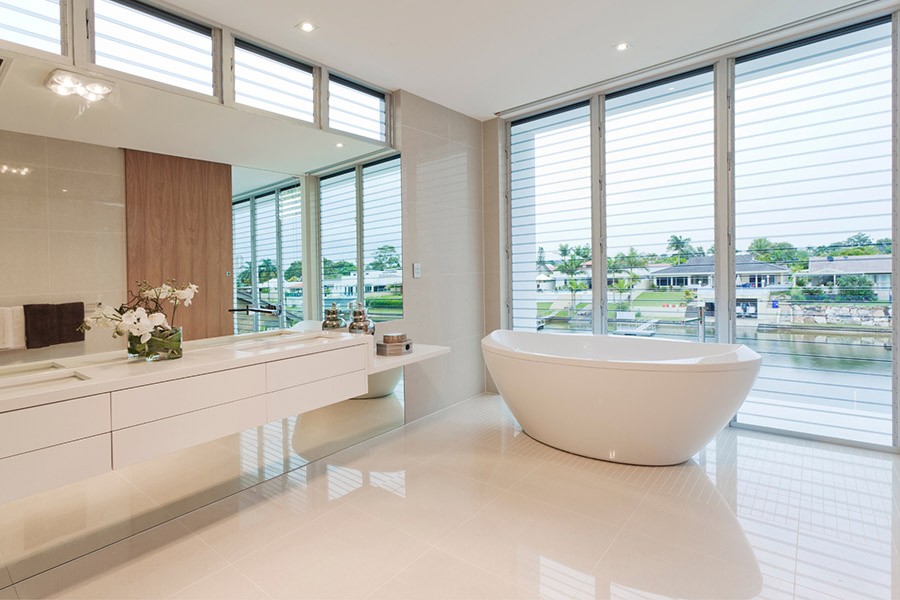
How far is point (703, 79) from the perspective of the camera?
335 cm

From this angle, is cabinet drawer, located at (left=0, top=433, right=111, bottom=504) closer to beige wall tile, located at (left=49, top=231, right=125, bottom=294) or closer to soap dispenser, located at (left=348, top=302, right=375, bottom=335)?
beige wall tile, located at (left=49, top=231, right=125, bottom=294)

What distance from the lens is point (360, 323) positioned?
3154 mm

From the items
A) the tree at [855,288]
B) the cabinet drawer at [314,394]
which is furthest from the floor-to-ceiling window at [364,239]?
the tree at [855,288]

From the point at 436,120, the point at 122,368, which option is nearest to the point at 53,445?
the point at 122,368

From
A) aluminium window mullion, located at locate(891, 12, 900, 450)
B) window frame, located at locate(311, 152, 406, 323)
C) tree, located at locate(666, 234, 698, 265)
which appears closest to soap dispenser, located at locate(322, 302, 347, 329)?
window frame, located at locate(311, 152, 406, 323)

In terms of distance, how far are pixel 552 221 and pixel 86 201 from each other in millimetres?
3275

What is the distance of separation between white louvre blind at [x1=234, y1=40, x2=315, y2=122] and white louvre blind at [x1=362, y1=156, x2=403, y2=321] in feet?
2.07

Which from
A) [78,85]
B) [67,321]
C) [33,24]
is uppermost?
[33,24]

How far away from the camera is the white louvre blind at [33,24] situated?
6.25 feet

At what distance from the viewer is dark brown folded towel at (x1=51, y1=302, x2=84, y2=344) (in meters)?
1.99

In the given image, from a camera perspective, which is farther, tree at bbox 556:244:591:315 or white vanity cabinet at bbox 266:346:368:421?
tree at bbox 556:244:591:315

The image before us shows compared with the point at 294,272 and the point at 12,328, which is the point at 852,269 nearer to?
the point at 294,272

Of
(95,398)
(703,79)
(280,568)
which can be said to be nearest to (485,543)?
(280,568)

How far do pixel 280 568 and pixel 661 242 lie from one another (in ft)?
10.6
